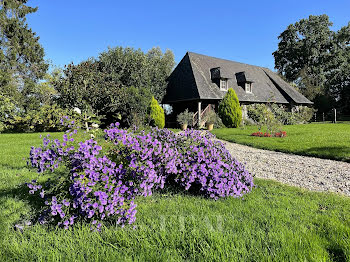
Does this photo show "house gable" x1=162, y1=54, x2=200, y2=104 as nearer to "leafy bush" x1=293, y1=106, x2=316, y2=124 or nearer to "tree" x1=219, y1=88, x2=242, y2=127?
"tree" x1=219, y1=88, x2=242, y2=127

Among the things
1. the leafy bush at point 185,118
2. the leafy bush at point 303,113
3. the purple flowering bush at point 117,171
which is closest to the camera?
the purple flowering bush at point 117,171

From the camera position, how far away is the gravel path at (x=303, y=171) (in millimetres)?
4617

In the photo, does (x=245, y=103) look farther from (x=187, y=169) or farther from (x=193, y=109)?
(x=187, y=169)

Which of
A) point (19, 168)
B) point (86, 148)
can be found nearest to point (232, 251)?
point (86, 148)

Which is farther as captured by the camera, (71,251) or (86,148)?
(86,148)

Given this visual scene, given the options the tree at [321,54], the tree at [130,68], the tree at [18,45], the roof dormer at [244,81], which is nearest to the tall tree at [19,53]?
the tree at [18,45]

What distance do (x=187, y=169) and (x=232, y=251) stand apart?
1.52 m

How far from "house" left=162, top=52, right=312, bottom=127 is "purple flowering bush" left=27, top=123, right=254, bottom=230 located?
1587cm

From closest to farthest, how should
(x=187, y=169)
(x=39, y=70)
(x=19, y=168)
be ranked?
(x=187, y=169), (x=19, y=168), (x=39, y=70)

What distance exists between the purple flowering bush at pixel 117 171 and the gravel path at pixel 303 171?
1664mm

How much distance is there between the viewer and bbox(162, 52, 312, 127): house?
66.3 ft

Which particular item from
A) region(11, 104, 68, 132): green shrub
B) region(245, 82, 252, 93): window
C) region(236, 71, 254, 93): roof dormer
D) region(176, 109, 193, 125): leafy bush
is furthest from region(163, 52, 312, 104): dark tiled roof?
region(11, 104, 68, 132): green shrub

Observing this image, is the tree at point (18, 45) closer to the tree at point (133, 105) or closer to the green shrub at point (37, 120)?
the green shrub at point (37, 120)

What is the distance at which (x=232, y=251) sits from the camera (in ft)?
6.44
